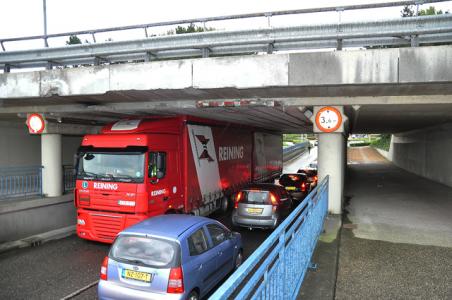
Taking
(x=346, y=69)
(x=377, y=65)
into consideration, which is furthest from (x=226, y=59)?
(x=377, y=65)

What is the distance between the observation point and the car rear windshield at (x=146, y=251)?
5.32 m

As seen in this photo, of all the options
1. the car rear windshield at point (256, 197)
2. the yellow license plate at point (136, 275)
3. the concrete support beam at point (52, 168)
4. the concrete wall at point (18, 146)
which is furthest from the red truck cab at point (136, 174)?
the concrete wall at point (18, 146)

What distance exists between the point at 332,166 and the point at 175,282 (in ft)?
23.5

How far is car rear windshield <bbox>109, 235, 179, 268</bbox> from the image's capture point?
17.4 feet

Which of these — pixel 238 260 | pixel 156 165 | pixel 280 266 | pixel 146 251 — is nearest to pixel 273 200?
pixel 238 260

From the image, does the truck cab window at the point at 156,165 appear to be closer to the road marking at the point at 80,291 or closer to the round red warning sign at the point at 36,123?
the road marking at the point at 80,291

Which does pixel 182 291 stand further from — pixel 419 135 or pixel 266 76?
pixel 419 135

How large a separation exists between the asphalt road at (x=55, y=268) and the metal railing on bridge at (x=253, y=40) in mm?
5444

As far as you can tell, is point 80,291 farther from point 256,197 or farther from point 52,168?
point 52,168

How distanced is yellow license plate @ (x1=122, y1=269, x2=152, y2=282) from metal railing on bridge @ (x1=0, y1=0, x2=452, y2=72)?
582cm

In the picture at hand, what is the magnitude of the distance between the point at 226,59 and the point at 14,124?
41.8 ft

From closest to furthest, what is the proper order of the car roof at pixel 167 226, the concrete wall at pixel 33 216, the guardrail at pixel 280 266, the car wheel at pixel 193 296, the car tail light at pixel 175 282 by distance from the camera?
the guardrail at pixel 280 266, the car tail light at pixel 175 282, the car wheel at pixel 193 296, the car roof at pixel 167 226, the concrete wall at pixel 33 216

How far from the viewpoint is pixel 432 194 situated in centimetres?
1639

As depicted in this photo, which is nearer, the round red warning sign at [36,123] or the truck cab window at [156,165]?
the truck cab window at [156,165]
